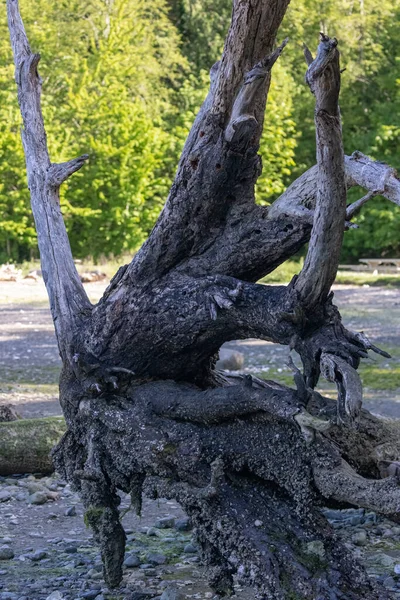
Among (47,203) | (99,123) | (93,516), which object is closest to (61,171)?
(47,203)

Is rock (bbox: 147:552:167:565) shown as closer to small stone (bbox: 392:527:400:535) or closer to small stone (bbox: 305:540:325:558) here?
small stone (bbox: 305:540:325:558)

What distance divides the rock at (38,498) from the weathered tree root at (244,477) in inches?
68.1

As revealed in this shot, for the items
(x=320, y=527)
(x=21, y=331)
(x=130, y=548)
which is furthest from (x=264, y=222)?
(x=21, y=331)

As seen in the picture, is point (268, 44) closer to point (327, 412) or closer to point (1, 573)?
point (327, 412)

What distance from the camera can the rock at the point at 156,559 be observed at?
5.88 metres

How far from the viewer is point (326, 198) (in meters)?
4.53

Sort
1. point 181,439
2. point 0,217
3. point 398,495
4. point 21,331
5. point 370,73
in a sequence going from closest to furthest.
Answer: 1. point 398,495
2. point 181,439
3. point 21,331
4. point 0,217
5. point 370,73

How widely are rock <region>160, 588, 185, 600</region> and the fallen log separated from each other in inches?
120

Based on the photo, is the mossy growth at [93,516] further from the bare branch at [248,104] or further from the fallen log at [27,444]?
the fallen log at [27,444]

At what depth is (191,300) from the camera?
17.3 ft

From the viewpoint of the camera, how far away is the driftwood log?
15.1 feet

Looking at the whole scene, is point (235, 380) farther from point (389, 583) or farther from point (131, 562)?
point (389, 583)

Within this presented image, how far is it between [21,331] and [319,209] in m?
14.5

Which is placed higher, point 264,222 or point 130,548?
point 264,222
